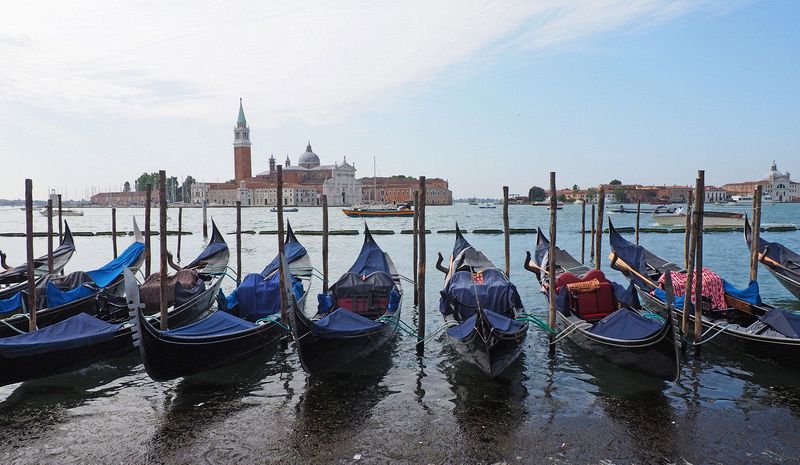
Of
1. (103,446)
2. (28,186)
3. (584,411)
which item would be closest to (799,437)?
(584,411)

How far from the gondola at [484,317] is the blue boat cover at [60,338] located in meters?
3.48

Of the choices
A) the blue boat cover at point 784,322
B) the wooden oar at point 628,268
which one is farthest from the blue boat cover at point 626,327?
the wooden oar at point 628,268

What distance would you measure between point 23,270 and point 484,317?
9.05 meters

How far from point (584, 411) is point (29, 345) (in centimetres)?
480

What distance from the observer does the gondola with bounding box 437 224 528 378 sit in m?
5.27

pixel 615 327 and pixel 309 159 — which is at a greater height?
pixel 309 159

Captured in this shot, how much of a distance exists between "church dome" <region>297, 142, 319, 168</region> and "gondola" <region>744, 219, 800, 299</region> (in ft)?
299

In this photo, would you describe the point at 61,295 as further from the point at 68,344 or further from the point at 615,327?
the point at 615,327

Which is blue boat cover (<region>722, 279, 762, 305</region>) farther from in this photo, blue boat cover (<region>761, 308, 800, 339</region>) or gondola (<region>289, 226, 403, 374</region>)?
gondola (<region>289, 226, 403, 374</region>)

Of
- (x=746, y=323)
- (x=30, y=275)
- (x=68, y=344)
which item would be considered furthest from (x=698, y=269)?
(x=30, y=275)

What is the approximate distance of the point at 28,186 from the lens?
7277mm

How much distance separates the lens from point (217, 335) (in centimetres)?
548

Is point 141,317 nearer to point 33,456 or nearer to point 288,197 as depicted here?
point 33,456

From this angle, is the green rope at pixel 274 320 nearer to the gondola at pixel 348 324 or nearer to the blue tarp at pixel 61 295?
the gondola at pixel 348 324
